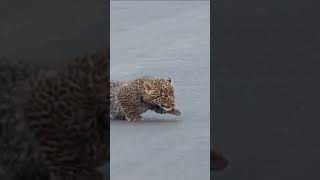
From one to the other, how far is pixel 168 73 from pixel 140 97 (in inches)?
10.5

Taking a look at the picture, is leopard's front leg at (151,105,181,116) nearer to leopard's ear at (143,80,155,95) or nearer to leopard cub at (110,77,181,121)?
leopard cub at (110,77,181,121)

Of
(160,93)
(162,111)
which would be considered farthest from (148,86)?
(162,111)

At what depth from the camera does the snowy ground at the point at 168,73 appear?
396 centimetres

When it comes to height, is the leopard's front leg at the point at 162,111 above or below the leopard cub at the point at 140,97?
below

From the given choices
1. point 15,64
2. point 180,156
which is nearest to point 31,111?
point 15,64

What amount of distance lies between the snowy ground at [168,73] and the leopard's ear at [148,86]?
85 mm

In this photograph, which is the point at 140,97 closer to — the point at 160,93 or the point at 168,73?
the point at 160,93

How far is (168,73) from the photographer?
397 centimetres

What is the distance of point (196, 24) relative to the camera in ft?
13.0

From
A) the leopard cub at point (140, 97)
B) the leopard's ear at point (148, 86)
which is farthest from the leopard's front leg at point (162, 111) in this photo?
the leopard's ear at point (148, 86)

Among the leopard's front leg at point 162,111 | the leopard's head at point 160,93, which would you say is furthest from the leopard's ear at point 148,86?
the leopard's front leg at point 162,111

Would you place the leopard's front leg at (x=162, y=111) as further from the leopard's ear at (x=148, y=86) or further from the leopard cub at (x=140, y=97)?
the leopard's ear at (x=148, y=86)
